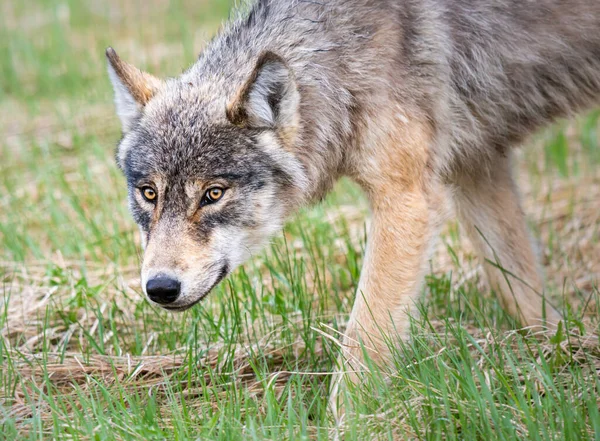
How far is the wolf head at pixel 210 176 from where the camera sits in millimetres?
3725

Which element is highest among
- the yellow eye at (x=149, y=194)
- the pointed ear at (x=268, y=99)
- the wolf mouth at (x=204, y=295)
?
the pointed ear at (x=268, y=99)

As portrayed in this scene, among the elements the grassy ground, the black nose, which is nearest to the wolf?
the black nose

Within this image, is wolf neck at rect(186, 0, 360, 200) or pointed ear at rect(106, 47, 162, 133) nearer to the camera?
wolf neck at rect(186, 0, 360, 200)

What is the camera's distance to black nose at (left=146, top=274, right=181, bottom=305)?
3.61 meters

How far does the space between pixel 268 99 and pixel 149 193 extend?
756 millimetres

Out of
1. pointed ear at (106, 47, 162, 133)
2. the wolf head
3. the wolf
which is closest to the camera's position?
the wolf head

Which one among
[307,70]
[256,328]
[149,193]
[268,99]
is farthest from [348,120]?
[256,328]

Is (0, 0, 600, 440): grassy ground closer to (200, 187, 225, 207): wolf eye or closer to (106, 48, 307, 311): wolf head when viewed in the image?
(106, 48, 307, 311): wolf head

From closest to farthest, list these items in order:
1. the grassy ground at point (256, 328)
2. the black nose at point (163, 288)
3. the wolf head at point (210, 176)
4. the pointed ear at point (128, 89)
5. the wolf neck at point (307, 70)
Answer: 1. the grassy ground at point (256, 328)
2. the black nose at point (163, 288)
3. the wolf head at point (210, 176)
4. the wolf neck at point (307, 70)
5. the pointed ear at point (128, 89)

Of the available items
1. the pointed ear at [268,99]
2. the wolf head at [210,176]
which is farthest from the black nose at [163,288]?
the pointed ear at [268,99]

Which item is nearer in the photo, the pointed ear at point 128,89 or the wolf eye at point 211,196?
the wolf eye at point 211,196

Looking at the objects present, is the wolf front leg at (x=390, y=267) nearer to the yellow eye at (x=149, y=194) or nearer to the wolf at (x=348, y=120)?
the wolf at (x=348, y=120)

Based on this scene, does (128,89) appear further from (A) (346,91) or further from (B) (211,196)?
(A) (346,91)

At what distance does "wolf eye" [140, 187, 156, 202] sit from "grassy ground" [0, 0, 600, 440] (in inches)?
29.4
